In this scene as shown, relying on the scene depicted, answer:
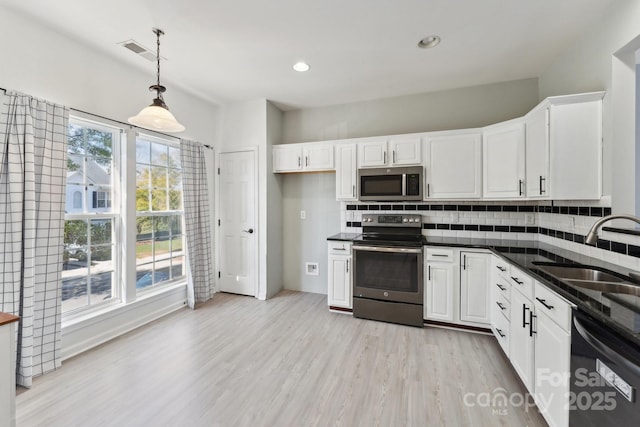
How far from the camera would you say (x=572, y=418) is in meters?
1.28

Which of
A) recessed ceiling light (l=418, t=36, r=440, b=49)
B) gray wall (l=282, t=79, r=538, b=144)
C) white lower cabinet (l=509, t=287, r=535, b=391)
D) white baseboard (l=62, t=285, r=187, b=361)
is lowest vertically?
white baseboard (l=62, t=285, r=187, b=361)

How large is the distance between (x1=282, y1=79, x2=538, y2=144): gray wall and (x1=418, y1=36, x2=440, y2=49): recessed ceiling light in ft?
3.59

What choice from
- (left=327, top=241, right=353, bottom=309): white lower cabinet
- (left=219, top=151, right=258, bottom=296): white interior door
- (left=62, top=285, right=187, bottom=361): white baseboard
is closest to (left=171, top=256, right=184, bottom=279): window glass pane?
(left=62, top=285, right=187, bottom=361): white baseboard

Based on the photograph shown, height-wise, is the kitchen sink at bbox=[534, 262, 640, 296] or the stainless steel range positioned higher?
the kitchen sink at bbox=[534, 262, 640, 296]

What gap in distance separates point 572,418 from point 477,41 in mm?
2698

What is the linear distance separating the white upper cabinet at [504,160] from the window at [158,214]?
364 centimetres

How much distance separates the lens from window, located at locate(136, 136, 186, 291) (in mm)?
3047

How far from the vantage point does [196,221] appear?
3.54m

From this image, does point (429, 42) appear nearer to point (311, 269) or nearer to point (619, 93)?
point (619, 93)

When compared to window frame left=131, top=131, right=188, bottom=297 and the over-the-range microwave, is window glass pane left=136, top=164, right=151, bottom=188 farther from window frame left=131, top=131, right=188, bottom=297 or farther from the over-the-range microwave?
the over-the-range microwave

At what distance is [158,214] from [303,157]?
1.93 m

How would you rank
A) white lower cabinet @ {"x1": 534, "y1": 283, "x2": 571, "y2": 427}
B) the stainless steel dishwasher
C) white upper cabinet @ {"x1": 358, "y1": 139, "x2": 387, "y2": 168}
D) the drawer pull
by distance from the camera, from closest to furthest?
the stainless steel dishwasher → white lower cabinet @ {"x1": 534, "y1": 283, "x2": 571, "y2": 427} → the drawer pull → white upper cabinet @ {"x1": 358, "y1": 139, "x2": 387, "y2": 168}

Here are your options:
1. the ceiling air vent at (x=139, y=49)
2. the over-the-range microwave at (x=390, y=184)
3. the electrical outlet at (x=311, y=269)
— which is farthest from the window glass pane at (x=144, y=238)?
the over-the-range microwave at (x=390, y=184)

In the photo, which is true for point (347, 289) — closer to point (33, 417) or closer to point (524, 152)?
point (524, 152)
